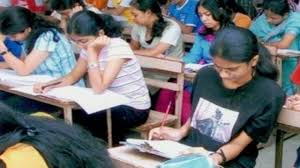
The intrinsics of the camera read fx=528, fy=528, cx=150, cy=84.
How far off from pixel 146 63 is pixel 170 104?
296 millimetres

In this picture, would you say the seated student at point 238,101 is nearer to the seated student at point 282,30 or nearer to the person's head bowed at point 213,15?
the person's head bowed at point 213,15

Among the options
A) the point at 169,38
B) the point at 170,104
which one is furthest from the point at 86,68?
the point at 169,38

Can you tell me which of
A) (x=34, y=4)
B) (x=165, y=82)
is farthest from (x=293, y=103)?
(x=34, y=4)

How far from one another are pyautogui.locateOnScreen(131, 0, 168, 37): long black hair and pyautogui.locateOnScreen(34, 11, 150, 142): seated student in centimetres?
65

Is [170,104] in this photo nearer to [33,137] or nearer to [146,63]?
[146,63]

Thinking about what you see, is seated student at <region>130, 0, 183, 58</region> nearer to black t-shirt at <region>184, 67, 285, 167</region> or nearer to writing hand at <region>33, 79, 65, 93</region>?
writing hand at <region>33, 79, 65, 93</region>

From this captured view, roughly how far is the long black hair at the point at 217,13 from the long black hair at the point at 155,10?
0.96 feet

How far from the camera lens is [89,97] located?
2572 mm

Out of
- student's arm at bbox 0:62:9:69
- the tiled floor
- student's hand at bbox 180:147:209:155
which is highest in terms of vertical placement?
student's hand at bbox 180:147:209:155

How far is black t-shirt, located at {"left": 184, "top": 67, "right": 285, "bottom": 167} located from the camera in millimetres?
1970

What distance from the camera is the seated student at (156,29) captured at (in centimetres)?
352

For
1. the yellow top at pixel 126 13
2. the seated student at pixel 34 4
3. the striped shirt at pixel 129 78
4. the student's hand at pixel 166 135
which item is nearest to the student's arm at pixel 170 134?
the student's hand at pixel 166 135

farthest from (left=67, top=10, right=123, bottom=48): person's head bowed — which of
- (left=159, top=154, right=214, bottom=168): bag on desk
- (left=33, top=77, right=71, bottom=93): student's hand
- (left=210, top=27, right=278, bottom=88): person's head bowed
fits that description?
(left=159, top=154, right=214, bottom=168): bag on desk

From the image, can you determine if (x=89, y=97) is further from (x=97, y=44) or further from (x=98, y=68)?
(x=97, y=44)
